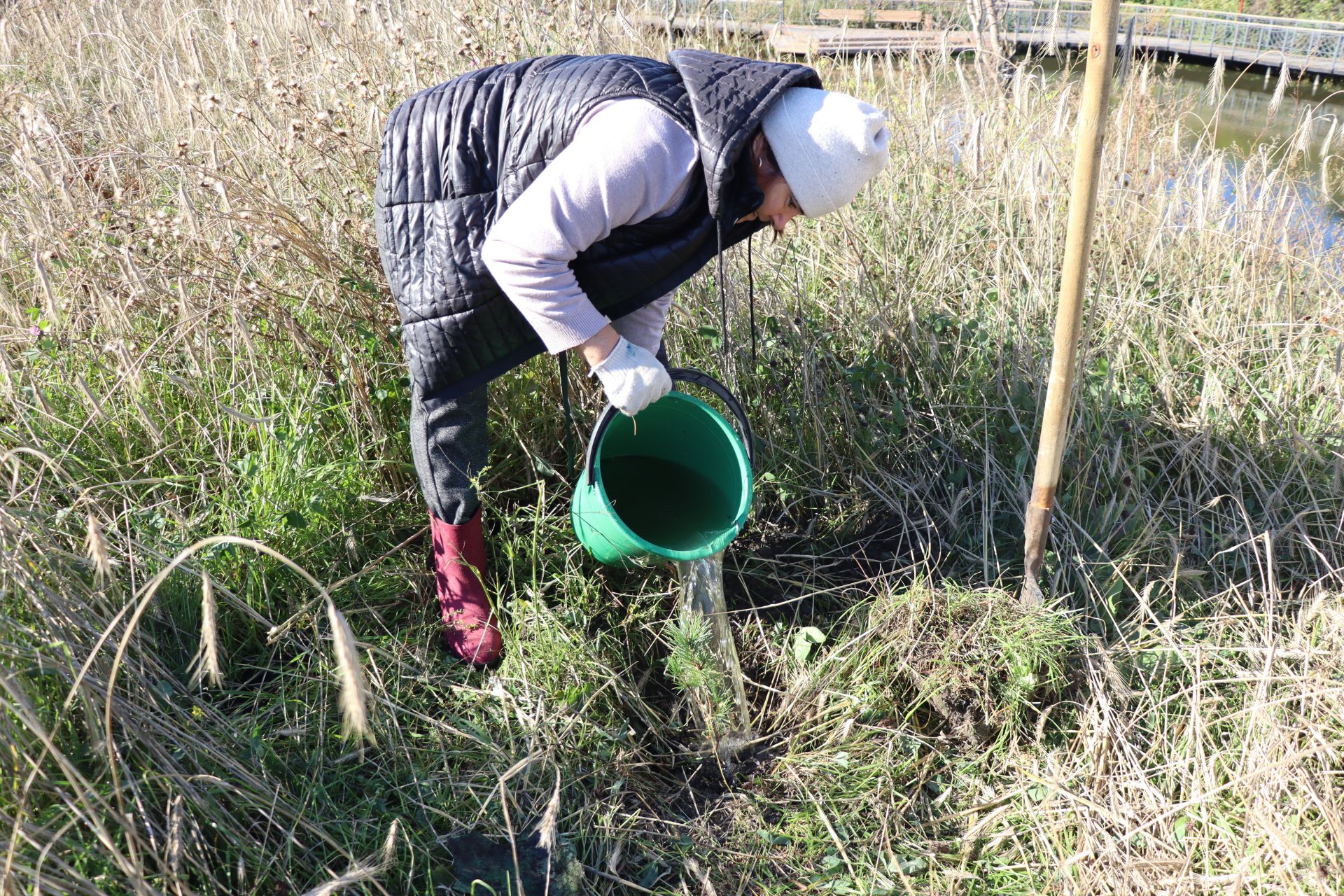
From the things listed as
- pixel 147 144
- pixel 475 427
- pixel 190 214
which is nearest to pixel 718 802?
pixel 475 427

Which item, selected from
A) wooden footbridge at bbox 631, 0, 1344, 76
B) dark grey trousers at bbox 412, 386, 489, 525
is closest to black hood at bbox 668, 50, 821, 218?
dark grey trousers at bbox 412, 386, 489, 525

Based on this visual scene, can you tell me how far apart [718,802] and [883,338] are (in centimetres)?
143

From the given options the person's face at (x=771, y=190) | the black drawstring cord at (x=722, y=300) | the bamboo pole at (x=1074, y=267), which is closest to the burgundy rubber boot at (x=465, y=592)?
the black drawstring cord at (x=722, y=300)

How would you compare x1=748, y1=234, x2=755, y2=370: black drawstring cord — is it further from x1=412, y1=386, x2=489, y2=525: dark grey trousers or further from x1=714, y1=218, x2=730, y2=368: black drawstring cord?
x1=412, y1=386, x2=489, y2=525: dark grey trousers

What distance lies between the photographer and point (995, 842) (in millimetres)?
1906

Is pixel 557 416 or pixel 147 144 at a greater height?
pixel 147 144

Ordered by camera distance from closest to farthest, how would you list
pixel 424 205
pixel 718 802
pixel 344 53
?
pixel 424 205
pixel 718 802
pixel 344 53

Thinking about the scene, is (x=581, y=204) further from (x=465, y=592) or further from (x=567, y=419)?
(x=465, y=592)

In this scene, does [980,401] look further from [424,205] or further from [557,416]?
[424,205]

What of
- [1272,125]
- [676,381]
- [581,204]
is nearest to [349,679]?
[581,204]

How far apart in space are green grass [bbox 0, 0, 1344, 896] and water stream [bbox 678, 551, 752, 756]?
0.07 metres

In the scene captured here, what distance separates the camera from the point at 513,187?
1.73m

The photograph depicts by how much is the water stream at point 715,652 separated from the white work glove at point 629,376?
19.1 inches

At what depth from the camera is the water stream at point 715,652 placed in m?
2.10
